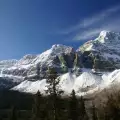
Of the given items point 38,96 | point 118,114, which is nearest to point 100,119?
point 38,96

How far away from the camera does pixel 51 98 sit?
134ft

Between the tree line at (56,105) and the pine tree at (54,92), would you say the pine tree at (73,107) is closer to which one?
the tree line at (56,105)

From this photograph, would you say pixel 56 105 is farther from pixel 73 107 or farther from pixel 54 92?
pixel 73 107

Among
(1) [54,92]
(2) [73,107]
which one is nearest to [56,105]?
(1) [54,92]

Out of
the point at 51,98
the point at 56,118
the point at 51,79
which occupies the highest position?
the point at 51,79

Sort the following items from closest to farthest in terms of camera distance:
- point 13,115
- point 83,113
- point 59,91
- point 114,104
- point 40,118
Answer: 1. point 59,91
2. point 114,104
3. point 40,118
4. point 13,115
5. point 83,113

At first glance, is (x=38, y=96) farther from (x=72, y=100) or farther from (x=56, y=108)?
(x=56, y=108)

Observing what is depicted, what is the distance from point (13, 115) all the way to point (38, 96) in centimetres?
2534

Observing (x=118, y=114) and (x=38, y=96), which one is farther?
(x=38, y=96)

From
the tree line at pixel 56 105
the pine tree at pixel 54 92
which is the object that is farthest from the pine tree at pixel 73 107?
the pine tree at pixel 54 92

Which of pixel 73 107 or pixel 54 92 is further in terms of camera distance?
pixel 73 107

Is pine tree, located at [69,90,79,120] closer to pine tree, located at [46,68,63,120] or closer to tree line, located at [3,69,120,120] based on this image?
tree line, located at [3,69,120,120]

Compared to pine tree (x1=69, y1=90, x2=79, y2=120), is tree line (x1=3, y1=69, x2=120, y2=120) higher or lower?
lower

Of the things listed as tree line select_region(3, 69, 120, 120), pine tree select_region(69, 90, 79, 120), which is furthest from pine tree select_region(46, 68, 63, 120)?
pine tree select_region(69, 90, 79, 120)
